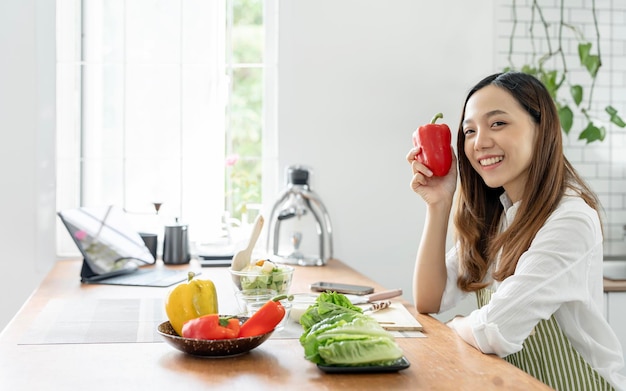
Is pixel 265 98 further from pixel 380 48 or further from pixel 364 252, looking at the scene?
pixel 364 252


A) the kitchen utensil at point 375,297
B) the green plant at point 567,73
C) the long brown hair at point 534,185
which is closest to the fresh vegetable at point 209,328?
the kitchen utensil at point 375,297

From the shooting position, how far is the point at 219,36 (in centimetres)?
346

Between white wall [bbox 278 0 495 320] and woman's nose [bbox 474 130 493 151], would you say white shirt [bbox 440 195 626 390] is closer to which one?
woman's nose [bbox 474 130 493 151]

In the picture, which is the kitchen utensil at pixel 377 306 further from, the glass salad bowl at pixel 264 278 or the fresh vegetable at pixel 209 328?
the fresh vegetable at pixel 209 328

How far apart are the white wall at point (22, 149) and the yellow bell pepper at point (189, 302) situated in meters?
1.80

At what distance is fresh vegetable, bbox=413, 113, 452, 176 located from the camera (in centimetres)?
228

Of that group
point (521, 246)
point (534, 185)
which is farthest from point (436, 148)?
point (521, 246)

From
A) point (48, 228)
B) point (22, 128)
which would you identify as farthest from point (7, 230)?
point (22, 128)

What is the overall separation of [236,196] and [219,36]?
79cm

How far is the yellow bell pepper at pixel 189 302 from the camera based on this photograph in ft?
5.32

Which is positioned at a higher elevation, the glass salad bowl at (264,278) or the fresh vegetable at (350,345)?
the glass salad bowl at (264,278)

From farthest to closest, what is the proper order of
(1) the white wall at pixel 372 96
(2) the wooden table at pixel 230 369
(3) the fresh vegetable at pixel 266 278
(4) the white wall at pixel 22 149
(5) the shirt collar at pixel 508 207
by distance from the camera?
1. (1) the white wall at pixel 372 96
2. (4) the white wall at pixel 22 149
3. (5) the shirt collar at pixel 508 207
4. (3) the fresh vegetable at pixel 266 278
5. (2) the wooden table at pixel 230 369

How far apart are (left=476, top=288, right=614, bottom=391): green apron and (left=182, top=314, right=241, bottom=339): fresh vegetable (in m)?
0.80

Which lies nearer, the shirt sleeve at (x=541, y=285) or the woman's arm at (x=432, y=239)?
the shirt sleeve at (x=541, y=285)
